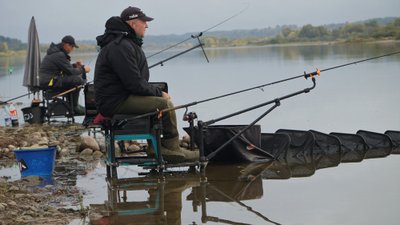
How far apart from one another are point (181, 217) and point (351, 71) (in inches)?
709

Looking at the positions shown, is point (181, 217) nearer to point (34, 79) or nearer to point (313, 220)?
point (313, 220)

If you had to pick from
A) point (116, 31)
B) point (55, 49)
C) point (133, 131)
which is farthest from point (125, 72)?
point (55, 49)

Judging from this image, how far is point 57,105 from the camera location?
12.3 metres

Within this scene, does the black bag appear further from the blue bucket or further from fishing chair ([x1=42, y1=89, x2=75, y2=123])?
fishing chair ([x1=42, y1=89, x2=75, y2=123])

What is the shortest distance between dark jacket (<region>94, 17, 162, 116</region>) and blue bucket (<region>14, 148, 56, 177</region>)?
822 mm

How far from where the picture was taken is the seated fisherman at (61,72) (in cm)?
1237

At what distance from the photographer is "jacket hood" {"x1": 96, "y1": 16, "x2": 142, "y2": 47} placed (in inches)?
280

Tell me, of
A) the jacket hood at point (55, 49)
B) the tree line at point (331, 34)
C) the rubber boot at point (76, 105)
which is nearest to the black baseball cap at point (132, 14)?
the rubber boot at point (76, 105)

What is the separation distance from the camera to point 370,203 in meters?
6.30

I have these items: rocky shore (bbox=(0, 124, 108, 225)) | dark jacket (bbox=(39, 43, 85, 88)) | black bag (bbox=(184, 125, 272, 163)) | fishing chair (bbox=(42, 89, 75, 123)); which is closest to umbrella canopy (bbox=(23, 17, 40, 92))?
dark jacket (bbox=(39, 43, 85, 88))

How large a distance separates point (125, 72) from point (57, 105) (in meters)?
5.58

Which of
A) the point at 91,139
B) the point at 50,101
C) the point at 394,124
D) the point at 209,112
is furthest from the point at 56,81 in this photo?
the point at 394,124

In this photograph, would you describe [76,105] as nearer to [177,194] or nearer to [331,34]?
[177,194]

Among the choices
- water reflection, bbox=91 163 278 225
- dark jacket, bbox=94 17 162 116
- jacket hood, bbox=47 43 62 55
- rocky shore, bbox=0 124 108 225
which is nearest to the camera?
rocky shore, bbox=0 124 108 225
